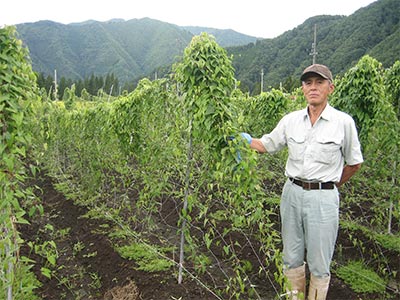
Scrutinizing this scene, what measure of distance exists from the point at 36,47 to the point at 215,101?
13802 centimetres

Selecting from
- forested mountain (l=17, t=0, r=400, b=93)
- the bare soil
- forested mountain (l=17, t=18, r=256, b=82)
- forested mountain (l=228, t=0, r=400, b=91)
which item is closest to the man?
the bare soil

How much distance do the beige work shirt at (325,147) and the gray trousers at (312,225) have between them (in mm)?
138

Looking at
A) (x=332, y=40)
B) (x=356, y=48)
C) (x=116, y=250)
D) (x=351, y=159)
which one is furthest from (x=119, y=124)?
(x=332, y=40)

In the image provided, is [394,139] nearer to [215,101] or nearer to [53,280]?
[215,101]

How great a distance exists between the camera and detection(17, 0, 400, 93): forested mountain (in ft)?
154

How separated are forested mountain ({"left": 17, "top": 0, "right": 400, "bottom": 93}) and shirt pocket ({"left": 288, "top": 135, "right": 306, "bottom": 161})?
53.6 inches

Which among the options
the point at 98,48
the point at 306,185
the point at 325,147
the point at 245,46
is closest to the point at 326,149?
the point at 325,147

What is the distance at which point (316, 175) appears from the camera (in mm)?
2771

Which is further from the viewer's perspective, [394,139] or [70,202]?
[70,202]

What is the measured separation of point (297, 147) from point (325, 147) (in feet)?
0.72

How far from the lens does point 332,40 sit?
57.8m

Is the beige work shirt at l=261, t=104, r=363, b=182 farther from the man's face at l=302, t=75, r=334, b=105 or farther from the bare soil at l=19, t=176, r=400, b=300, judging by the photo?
the bare soil at l=19, t=176, r=400, b=300

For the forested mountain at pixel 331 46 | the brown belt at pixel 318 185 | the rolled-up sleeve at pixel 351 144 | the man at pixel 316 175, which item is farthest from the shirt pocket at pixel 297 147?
the forested mountain at pixel 331 46

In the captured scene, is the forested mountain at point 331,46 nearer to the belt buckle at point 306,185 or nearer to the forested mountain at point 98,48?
the forested mountain at point 98,48
